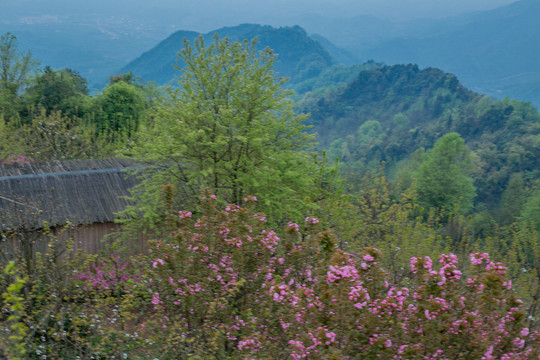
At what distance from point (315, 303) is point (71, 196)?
37.7 feet

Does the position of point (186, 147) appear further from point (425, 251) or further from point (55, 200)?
point (425, 251)

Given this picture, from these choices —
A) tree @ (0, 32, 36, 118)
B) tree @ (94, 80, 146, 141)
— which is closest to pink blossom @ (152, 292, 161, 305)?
tree @ (94, 80, 146, 141)

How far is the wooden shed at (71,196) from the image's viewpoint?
13.0m

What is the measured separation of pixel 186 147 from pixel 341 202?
554 centimetres

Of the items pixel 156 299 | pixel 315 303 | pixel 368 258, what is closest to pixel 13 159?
pixel 156 299

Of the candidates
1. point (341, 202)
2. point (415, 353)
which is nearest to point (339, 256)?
point (415, 353)

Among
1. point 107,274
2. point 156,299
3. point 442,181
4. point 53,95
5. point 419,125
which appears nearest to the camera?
point 156,299

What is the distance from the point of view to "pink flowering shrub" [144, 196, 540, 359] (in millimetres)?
4438

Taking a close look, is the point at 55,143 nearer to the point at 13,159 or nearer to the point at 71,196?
the point at 13,159

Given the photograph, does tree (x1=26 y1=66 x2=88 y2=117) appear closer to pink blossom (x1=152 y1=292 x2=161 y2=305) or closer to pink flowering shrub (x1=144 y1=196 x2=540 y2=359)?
pink blossom (x1=152 y1=292 x2=161 y2=305)

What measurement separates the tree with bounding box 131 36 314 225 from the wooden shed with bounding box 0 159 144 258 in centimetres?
251

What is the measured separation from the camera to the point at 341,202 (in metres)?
14.0

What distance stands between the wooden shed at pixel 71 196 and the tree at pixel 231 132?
8.23ft

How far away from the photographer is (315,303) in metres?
4.68
